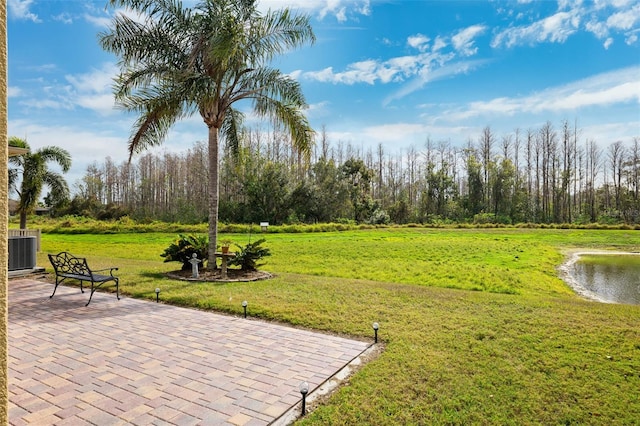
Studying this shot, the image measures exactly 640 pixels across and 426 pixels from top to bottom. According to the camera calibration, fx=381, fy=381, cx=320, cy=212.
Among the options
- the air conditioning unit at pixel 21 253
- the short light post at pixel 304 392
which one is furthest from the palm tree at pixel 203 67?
the short light post at pixel 304 392

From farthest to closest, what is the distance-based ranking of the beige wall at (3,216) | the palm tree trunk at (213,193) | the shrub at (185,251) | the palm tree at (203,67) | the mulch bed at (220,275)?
1. the shrub at (185,251)
2. the palm tree trunk at (213,193)
3. the palm tree at (203,67)
4. the mulch bed at (220,275)
5. the beige wall at (3,216)

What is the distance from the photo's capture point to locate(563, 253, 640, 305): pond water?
972cm

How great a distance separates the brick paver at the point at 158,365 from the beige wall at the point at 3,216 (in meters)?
1.63

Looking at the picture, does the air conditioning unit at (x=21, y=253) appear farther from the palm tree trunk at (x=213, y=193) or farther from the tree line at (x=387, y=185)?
the tree line at (x=387, y=185)

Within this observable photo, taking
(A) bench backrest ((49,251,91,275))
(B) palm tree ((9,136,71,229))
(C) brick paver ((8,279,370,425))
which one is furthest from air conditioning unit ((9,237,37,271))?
(B) palm tree ((9,136,71,229))

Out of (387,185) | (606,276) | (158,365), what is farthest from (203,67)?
(387,185)

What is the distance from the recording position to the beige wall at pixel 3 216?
1438 millimetres

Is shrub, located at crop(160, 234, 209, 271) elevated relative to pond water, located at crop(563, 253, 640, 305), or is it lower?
elevated

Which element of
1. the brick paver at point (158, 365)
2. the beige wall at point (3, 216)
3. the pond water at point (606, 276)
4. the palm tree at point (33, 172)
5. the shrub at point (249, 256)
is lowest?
the pond water at point (606, 276)

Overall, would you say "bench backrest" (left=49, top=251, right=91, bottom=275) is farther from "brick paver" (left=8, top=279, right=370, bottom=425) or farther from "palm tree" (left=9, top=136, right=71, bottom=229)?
"palm tree" (left=9, top=136, right=71, bottom=229)

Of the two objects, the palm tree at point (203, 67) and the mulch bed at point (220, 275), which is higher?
the palm tree at point (203, 67)

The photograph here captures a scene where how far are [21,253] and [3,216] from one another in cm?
1002

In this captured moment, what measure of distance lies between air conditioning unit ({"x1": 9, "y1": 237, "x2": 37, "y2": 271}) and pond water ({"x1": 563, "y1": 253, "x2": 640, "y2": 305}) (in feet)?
45.9


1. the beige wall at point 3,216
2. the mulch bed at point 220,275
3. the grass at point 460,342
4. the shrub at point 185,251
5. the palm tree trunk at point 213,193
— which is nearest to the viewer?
the beige wall at point 3,216
